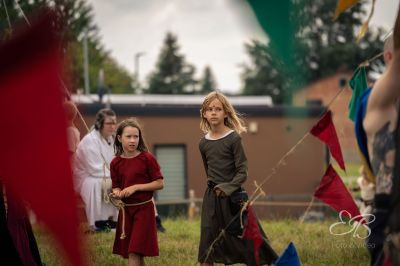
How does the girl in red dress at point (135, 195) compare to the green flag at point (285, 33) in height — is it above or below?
below

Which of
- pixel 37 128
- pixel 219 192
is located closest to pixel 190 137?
pixel 219 192

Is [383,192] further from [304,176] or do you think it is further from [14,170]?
[304,176]

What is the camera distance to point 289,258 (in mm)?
5250

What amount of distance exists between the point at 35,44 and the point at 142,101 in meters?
19.8

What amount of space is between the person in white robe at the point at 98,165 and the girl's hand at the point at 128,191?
3037mm

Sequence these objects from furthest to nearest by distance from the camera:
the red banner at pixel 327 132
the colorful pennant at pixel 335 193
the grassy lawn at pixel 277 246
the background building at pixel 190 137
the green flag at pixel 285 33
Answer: the background building at pixel 190 137 → the grassy lawn at pixel 277 246 → the red banner at pixel 327 132 → the colorful pennant at pixel 335 193 → the green flag at pixel 285 33

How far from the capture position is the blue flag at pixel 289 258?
523 centimetres

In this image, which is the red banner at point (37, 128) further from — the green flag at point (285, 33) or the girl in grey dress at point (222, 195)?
the girl in grey dress at point (222, 195)

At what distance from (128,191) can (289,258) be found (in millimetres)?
1672

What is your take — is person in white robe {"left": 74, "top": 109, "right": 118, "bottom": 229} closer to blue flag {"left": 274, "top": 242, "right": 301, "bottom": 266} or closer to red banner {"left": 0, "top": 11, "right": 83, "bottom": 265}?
blue flag {"left": 274, "top": 242, "right": 301, "bottom": 266}

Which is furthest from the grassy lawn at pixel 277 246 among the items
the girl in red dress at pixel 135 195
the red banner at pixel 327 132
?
the red banner at pixel 327 132

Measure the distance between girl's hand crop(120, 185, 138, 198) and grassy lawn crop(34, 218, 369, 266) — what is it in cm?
50

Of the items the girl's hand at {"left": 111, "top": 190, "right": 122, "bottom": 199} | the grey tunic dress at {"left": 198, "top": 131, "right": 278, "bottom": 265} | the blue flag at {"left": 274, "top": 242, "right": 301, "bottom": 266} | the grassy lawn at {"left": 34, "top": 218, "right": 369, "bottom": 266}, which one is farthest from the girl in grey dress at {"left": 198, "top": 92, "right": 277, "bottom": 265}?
the blue flag at {"left": 274, "top": 242, "right": 301, "bottom": 266}

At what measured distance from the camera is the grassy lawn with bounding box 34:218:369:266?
705cm
